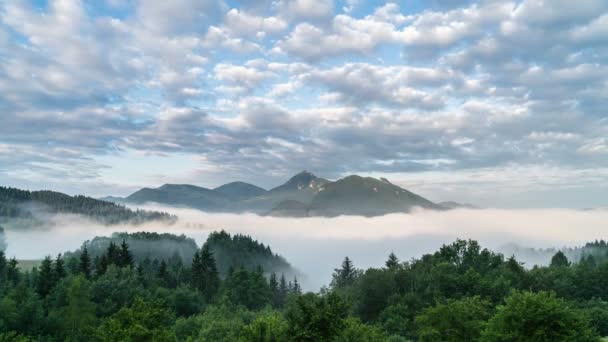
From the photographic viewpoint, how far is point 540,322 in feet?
124

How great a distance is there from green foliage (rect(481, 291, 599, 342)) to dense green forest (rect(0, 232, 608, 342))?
0.30 ft

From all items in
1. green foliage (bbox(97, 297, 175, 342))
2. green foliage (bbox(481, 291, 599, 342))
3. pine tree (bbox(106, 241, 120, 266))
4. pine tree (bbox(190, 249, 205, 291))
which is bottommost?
pine tree (bbox(190, 249, 205, 291))

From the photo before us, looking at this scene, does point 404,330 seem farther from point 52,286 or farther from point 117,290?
point 52,286

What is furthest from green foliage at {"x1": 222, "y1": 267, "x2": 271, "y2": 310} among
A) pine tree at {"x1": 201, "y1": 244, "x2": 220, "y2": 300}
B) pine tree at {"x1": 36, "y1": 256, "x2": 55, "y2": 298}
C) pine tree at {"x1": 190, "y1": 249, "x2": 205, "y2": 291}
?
pine tree at {"x1": 36, "y1": 256, "x2": 55, "y2": 298}

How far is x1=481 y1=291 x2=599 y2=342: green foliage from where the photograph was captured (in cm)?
3672

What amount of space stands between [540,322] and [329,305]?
1991 cm

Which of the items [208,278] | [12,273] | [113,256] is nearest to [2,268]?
[12,273]

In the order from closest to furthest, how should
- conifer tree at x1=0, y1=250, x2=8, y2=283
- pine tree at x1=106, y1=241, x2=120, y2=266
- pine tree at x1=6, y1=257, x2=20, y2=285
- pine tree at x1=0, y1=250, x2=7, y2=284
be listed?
pine tree at x1=106, y1=241, x2=120, y2=266, pine tree at x1=6, y1=257, x2=20, y2=285, pine tree at x1=0, y1=250, x2=7, y2=284, conifer tree at x1=0, y1=250, x2=8, y2=283

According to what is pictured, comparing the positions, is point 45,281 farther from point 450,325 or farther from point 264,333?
point 450,325

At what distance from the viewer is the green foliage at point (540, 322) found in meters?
36.7

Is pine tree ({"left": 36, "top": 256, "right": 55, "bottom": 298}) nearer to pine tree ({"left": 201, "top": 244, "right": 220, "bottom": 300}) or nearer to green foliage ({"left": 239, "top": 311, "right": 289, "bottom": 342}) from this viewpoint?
pine tree ({"left": 201, "top": 244, "right": 220, "bottom": 300})

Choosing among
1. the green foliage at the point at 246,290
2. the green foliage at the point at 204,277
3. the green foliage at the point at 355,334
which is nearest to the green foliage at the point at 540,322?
the green foliage at the point at 355,334

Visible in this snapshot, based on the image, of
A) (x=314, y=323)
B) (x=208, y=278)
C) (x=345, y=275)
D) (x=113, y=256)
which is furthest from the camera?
(x=345, y=275)

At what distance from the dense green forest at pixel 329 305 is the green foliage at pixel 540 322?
0.09m
